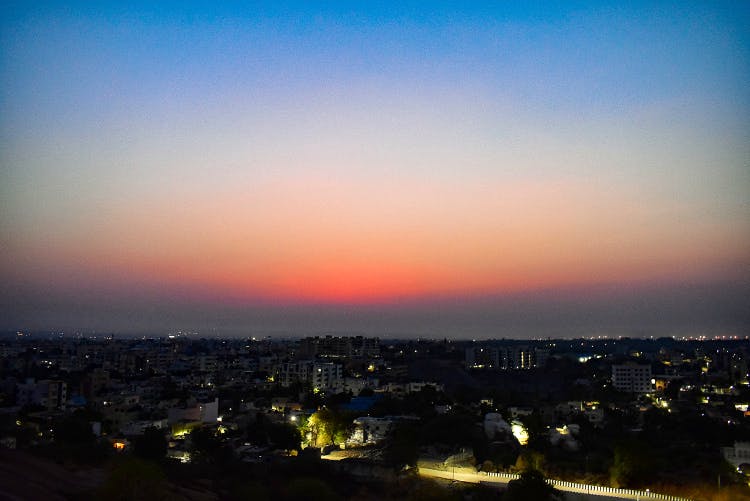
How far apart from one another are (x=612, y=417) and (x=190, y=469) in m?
11.8

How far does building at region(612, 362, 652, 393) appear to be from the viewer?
99.8 ft

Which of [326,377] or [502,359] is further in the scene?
[502,359]

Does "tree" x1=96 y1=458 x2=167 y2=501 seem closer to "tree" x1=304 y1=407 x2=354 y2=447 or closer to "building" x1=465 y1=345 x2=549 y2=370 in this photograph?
"tree" x1=304 y1=407 x2=354 y2=447

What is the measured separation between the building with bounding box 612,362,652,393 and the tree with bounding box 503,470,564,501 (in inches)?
846

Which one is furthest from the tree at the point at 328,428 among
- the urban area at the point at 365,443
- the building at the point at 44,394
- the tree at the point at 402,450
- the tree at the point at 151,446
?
the building at the point at 44,394

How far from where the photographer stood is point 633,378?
3062 cm

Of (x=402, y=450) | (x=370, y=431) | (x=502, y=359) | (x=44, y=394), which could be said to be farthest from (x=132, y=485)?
(x=502, y=359)

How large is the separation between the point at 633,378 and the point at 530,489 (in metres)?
22.4

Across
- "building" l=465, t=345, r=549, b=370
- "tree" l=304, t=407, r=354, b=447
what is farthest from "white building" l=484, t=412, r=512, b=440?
"building" l=465, t=345, r=549, b=370

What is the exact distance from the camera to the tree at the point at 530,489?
1011cm

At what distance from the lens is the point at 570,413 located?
19750 millimetres

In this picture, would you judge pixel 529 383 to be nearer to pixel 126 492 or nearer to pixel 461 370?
pixel 461 370

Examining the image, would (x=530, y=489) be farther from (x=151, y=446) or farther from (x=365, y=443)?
(x=151, y=446)

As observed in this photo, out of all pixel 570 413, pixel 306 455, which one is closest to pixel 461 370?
pixel 570 413
